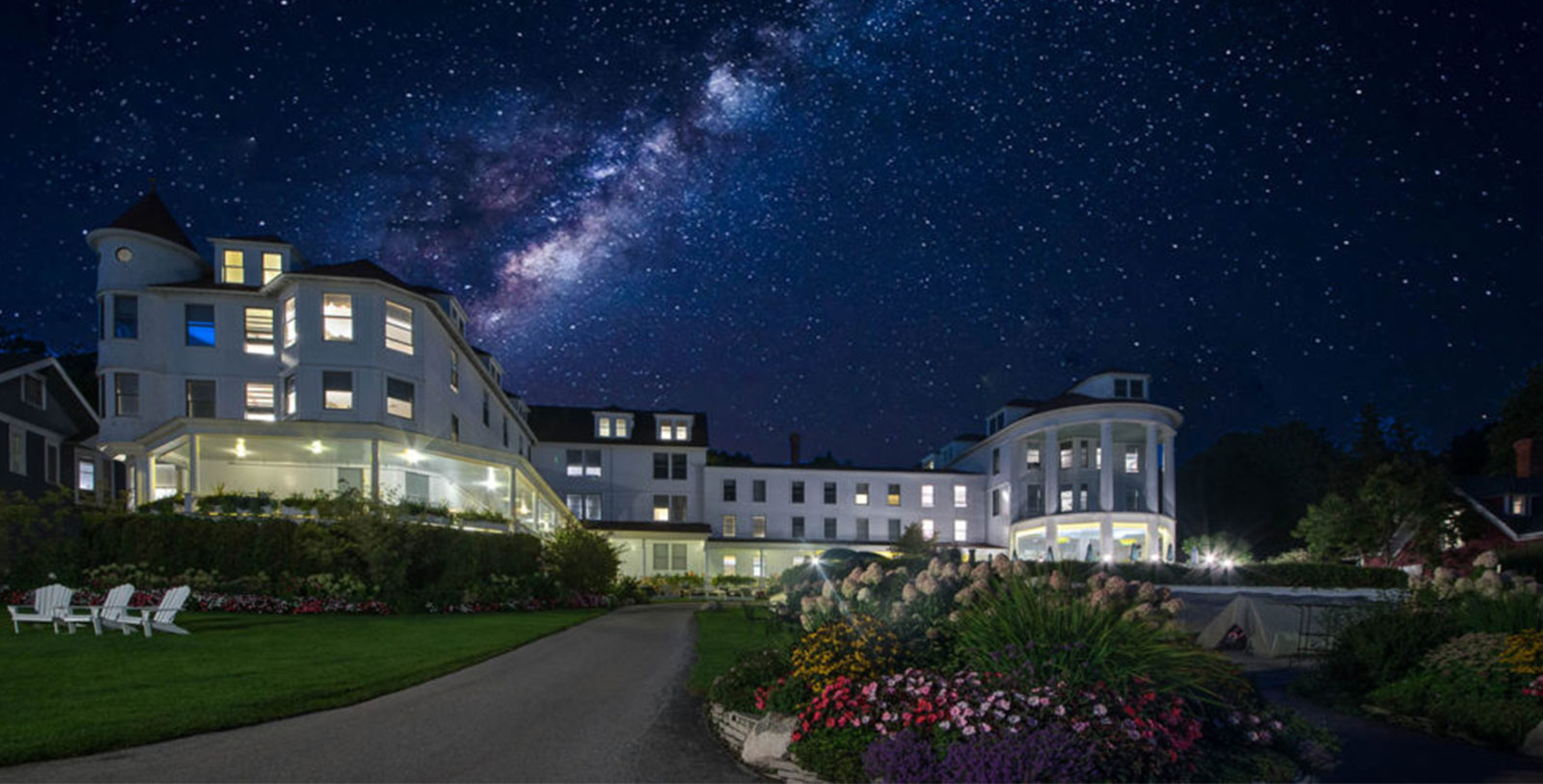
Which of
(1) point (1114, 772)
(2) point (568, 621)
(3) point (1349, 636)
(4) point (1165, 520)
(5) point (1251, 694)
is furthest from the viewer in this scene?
(4) point (1165, 520)

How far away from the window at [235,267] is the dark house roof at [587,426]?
22.7 m

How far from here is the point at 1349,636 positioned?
44.9 feet

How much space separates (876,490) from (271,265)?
126 ft

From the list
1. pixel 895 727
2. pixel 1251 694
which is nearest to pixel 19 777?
pixel 895 727

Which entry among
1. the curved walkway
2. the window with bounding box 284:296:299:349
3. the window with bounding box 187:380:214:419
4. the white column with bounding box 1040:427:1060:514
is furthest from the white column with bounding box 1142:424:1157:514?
the window with bounding box 187:380:214:419

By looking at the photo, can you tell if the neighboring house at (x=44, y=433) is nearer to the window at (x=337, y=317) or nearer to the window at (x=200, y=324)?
the window at (x=200, y=324)

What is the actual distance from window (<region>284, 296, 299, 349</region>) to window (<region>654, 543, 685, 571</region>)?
2579 cm

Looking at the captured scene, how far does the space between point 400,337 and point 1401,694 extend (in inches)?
1208

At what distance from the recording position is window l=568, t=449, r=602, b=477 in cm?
5525

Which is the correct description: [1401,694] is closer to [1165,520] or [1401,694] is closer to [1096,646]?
[1096,646]

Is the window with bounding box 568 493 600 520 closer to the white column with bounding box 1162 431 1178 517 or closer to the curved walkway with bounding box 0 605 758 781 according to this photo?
the white column with bounding box 1162 431 1178 517

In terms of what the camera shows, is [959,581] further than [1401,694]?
No

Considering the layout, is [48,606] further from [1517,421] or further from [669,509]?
[1517,421]

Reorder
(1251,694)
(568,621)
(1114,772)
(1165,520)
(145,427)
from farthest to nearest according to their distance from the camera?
(1165,520)
(145,427)
(568,621)
(1251,694)
(1114,772)
